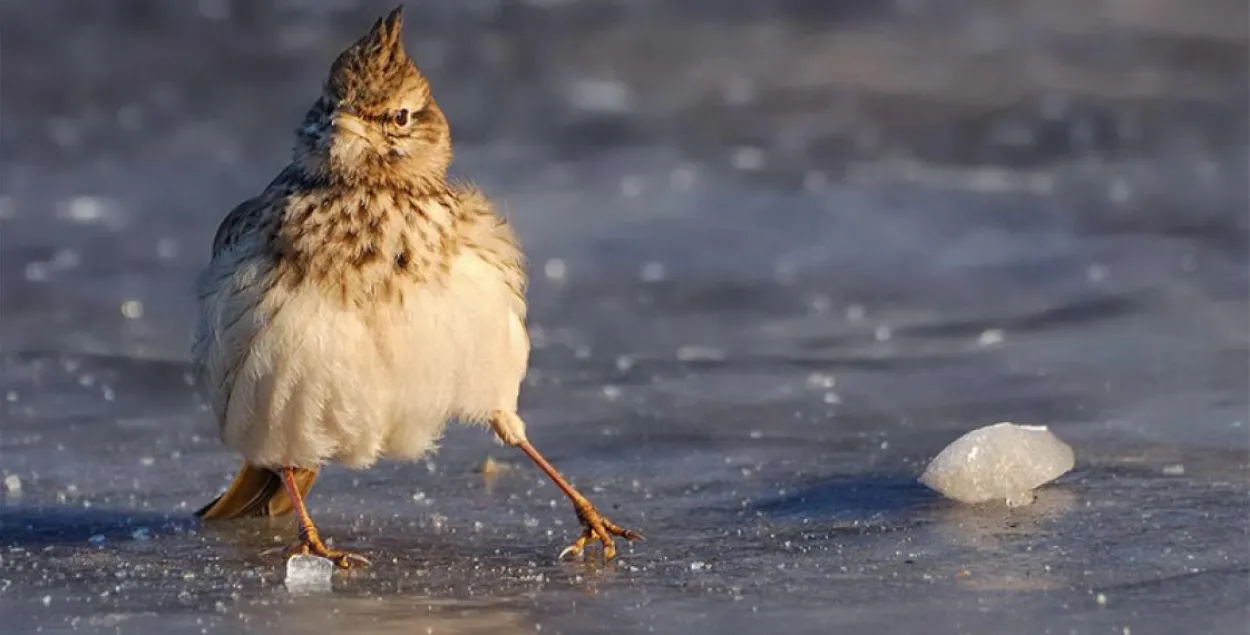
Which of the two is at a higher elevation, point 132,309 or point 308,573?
point 132,309

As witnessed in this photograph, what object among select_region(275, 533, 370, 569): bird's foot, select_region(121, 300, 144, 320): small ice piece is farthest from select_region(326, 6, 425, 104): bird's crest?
select_region(121, 300, 144, 320): small ice piece

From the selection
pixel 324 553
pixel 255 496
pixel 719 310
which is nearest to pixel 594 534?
pixel 324 553

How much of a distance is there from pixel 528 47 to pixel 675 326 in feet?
17.8

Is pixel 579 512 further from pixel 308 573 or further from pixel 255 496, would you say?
pixel 255 496

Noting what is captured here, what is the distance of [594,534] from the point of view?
5.51 meters

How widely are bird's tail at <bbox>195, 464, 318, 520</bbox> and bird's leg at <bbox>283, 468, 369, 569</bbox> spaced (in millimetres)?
114

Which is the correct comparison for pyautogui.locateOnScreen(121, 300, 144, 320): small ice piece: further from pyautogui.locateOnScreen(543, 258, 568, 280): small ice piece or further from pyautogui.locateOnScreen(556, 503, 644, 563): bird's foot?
pyautogui.locateOnScreen(556, 503, 644, 563): bird's foot

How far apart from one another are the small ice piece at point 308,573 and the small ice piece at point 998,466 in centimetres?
172

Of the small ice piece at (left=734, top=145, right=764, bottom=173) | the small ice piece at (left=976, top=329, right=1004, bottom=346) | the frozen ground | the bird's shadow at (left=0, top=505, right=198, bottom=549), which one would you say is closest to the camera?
the frozen ground

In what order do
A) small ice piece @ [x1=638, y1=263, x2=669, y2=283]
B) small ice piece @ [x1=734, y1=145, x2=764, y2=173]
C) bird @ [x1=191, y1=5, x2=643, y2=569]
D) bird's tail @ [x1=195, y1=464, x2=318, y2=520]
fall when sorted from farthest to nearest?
small ice piece @ [x1=734, y1=145, x2=764, y2=173] < small ice piece @ [x1=638, y1=263, x2=669, y2=283] < bird's tail @ [x1=195, y1=464, x2=318, y2=520] < bird @ [x1=191, y1=5, x2=643, y2=569]

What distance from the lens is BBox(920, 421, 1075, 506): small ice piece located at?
5840mm

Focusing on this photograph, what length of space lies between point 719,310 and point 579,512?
338 centimetres

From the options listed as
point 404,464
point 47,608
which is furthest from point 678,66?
point 47,608

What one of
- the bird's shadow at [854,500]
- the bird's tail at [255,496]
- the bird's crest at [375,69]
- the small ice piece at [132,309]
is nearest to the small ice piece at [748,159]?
the small ice piece at [132,309]
